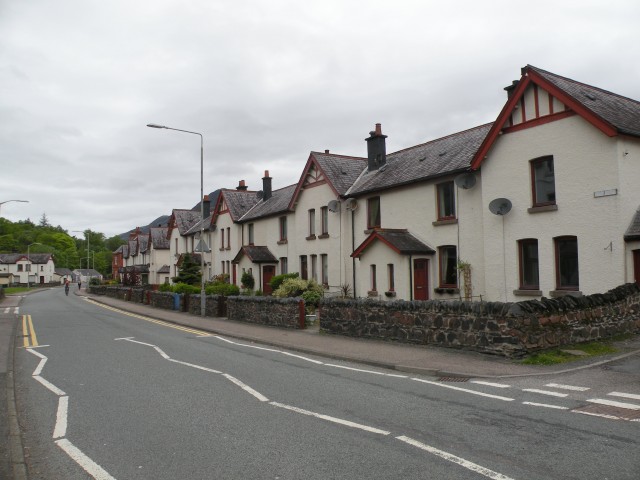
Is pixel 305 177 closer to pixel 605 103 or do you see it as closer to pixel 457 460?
pixel 605 103

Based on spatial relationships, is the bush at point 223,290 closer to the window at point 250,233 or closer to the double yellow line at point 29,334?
the window at point 250,233

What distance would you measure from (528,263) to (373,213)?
8912mm

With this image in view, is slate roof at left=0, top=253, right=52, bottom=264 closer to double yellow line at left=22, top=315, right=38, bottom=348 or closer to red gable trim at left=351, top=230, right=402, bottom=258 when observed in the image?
double yellow line at left=22, top=315, right=38, bottom=348

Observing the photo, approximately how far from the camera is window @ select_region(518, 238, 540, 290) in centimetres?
1697

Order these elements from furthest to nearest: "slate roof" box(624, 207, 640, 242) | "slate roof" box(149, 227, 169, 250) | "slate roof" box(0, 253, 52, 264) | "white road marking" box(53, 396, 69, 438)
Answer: "slate roof" box(0, 253, 52, 264) → "slate roof" box(149, 227, 169, 250) → "slate roof" box(624, 207, 640, 242) → "white road marking" box(53, 396, 69, 438)

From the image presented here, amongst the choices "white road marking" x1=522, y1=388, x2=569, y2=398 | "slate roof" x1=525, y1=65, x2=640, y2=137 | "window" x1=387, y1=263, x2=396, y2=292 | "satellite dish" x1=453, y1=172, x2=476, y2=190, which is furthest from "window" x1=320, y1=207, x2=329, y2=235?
"white road marking" x1=522, y1=388, x2=569, y2=398

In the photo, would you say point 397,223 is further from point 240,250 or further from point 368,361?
point 240,250

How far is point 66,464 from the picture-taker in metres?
5.50

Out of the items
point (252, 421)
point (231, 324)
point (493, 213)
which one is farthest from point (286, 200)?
point (252, 421)

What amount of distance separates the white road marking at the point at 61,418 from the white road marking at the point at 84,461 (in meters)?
0.36

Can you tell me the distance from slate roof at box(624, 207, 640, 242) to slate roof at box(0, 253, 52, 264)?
130 meters

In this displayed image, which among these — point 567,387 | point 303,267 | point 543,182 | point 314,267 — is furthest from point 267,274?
point 567,387

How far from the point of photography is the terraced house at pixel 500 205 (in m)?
14.7

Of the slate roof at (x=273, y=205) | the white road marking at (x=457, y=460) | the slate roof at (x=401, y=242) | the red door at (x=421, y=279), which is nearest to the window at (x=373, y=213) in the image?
the slate roof at (x=401, y=242)
